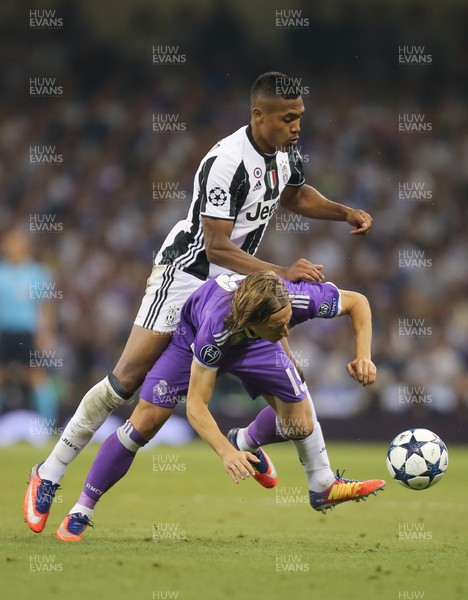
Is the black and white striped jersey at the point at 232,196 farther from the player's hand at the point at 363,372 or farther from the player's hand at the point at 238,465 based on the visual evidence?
the player's hand at the point at 238,465

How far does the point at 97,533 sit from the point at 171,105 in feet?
43.2

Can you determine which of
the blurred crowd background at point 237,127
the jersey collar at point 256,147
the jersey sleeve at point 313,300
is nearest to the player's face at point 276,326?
the jersey sleeve at point 313,300

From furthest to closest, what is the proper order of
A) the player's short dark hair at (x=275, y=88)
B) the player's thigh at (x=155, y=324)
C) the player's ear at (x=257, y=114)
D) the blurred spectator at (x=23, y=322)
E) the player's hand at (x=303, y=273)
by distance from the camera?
the blurred spectator at (x=23, y=322)
the player's thigh at (x=155, y=324)
the player's ear at (x=257, y=114)
the player's short dark hair at (x=275, y=88)
the player's hand at (x=303, y=273)

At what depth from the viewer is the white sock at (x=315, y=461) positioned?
255 inches

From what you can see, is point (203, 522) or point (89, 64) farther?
point (89, 64)

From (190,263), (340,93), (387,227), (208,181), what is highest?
(208,181)

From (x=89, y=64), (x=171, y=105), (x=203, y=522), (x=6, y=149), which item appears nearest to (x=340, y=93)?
(x=171, y=105)

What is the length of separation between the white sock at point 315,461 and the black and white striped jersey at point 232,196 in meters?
1.10

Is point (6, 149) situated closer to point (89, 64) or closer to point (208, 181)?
point (89, 64)

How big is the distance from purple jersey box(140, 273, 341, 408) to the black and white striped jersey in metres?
0.32

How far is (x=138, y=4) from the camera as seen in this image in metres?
19.5

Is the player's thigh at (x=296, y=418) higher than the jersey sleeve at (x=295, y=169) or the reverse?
the reverse

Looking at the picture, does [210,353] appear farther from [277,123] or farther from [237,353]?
[277,123]

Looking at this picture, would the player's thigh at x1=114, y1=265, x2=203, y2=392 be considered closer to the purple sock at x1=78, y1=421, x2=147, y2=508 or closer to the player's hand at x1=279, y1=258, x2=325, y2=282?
the purple sock at x1=78, y1=421, x2=147, y2=508
